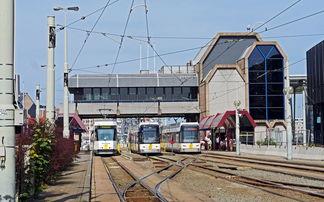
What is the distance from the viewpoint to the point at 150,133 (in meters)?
48.3

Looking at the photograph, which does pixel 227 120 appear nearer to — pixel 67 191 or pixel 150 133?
pixel 150 133

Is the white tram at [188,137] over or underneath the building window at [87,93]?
underneath

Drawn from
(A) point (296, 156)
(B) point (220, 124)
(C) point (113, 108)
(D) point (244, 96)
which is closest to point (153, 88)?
(C) point (113, 108)

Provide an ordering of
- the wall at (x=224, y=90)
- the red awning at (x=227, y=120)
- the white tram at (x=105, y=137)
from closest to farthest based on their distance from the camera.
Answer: the white tram at (x=105, y=137)
the red awning at (x=227, y=120)
the wall at (x=224, y=90)

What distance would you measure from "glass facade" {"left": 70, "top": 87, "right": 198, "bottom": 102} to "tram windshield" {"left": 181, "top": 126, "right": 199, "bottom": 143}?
27.5m

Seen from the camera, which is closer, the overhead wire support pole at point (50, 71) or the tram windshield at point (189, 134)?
the overhead wire support pole at point (50, 71)

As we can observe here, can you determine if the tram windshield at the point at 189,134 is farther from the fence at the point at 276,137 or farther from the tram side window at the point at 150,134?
the fence at the point at 276,137

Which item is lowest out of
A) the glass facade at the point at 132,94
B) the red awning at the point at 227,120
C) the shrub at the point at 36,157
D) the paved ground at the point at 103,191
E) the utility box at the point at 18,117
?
the paved ground at the point at 103,191

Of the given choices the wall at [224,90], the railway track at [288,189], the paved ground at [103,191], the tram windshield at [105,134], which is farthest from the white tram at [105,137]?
the railway track at [288,189]

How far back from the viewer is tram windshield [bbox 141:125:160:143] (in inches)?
1900

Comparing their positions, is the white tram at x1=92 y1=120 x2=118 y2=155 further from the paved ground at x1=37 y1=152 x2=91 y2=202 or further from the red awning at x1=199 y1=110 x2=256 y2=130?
the paved ground at x1=37 y1=152 x2=91 y2=202

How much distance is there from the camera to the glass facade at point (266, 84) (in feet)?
239

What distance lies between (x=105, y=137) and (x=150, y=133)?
414 centimetres

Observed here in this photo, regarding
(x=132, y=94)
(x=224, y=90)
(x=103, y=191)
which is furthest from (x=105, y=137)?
(x=103, y=191)
